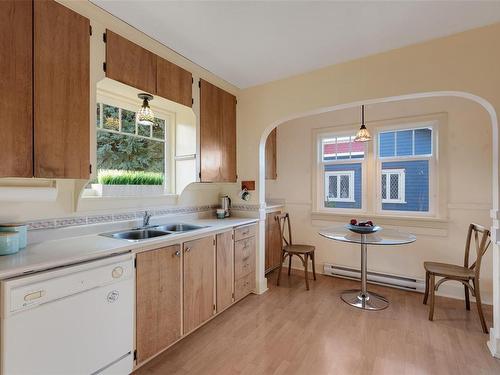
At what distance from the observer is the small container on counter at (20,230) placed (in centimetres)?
150

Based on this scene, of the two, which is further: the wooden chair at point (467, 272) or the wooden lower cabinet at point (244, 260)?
the wooden lower cabinet at point (244, 260)

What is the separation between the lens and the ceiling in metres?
1.77

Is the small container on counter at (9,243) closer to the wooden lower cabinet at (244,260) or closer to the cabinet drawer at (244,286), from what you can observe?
the wooden lower cabinet at (244,260)

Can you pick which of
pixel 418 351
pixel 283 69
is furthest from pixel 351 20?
pixel 418 351

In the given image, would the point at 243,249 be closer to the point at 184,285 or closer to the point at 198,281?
the point at 198,281

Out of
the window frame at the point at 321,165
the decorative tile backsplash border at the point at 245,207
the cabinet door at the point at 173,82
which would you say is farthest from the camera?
the window frame at the point at 321,165

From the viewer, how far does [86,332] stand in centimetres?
145

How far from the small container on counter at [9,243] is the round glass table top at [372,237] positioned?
2.56 meters

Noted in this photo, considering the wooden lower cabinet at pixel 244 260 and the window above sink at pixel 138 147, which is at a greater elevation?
the window above sink at pixel 138 147

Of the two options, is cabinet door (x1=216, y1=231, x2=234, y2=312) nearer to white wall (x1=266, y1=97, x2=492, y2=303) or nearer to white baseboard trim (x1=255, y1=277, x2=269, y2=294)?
white baseboard trim (x1=255, y1=277, x2=269, y2=294)

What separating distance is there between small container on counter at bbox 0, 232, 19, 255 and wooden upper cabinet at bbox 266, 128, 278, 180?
9.96ft

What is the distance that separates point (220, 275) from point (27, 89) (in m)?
2.05

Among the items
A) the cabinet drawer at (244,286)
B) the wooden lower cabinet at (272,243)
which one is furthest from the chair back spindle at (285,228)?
the cabinet drawer at (244,286)

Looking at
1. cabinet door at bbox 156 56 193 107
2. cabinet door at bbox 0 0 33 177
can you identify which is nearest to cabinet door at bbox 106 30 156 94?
cabinet door at bbox 156 56 193 107
